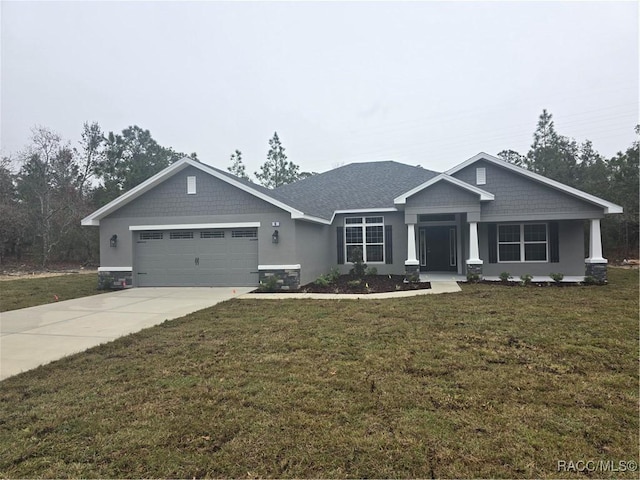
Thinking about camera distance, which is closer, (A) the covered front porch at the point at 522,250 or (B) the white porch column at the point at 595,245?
(B) the white porch column at the point at 595,245

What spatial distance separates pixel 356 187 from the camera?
1812 cm

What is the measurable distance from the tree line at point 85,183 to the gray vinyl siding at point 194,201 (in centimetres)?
1535

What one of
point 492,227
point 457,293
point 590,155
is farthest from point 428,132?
point 457,293

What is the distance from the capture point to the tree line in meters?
23.4

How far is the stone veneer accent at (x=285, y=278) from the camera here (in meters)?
12.0

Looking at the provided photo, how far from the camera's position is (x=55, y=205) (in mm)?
25516

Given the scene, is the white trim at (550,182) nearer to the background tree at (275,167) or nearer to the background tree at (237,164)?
the background tree at (275,167)

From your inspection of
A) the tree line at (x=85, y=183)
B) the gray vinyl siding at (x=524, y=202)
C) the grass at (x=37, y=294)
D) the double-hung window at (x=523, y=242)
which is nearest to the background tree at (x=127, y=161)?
the tree line at (x=85, y=183)

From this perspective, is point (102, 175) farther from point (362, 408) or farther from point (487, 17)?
point (362, 408)

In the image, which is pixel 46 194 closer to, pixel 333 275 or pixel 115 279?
pixel 115 279

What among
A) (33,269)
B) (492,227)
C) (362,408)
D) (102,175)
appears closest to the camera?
(362,408)

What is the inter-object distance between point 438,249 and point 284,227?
767 cm

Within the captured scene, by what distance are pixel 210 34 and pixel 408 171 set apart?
11.2 m

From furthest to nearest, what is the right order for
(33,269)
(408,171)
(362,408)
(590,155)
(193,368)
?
1. (590,155)
2. (33,269)
3. (408,171)
4. (193,368)
5. (362,408)
